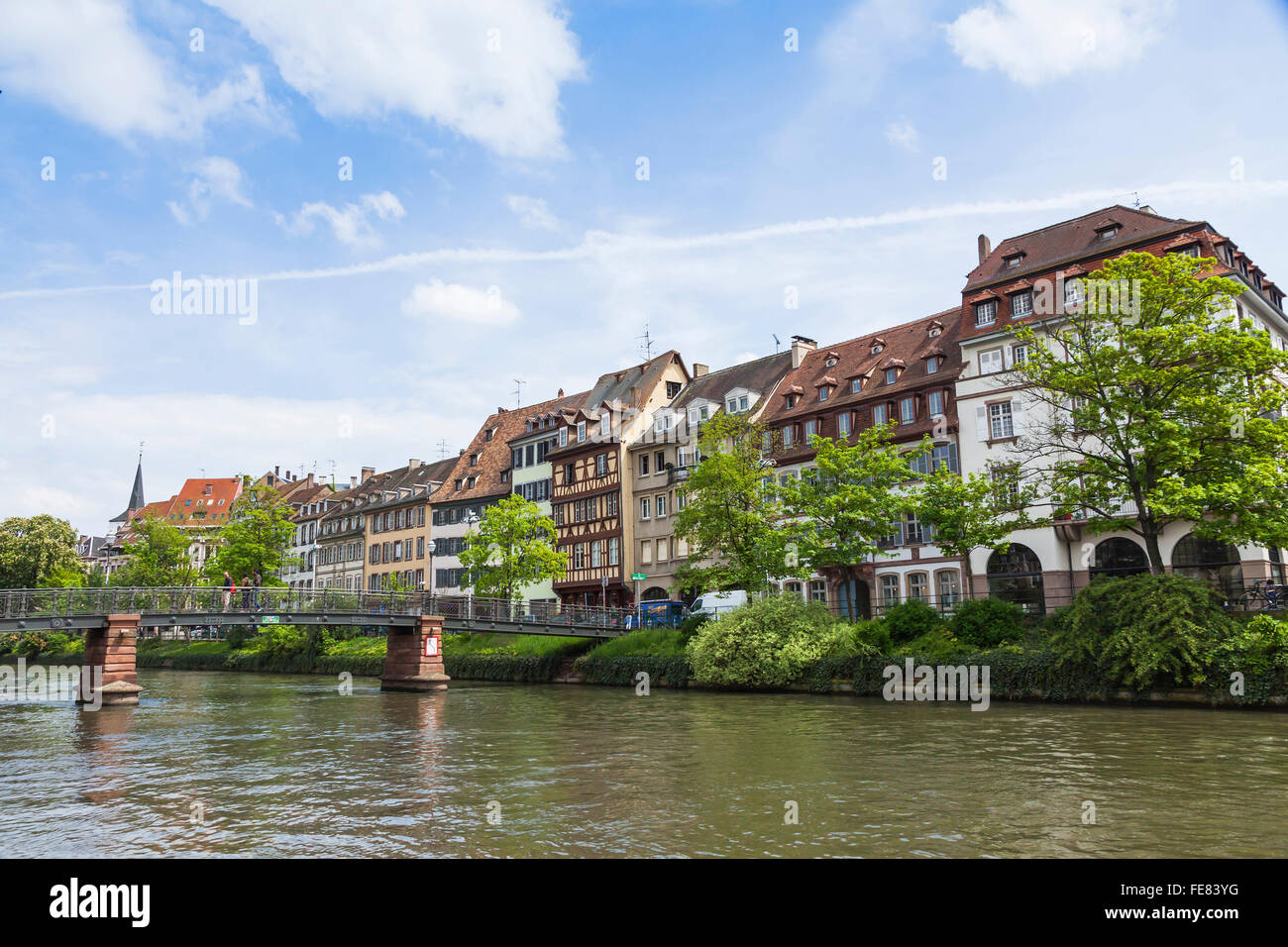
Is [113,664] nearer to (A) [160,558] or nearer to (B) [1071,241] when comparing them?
(B) [1071,241]

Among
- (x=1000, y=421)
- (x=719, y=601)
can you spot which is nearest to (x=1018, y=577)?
(x=1000, y=421)

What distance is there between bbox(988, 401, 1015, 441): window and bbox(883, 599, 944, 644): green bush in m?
9.34

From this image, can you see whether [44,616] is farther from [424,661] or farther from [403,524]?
[403,524]

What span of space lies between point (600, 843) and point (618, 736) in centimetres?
1068

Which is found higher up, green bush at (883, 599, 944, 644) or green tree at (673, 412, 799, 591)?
green tree at (673, 412, 799, 591)

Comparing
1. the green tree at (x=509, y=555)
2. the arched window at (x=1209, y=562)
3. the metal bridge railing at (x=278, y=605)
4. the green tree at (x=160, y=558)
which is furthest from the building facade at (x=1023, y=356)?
the green tree at (x=160, y=558)

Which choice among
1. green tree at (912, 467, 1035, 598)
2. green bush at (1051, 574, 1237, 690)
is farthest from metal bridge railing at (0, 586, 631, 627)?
green bush at (1051, 574, 1237, 690)

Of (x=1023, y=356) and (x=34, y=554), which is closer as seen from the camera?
(x=1023, y=356)

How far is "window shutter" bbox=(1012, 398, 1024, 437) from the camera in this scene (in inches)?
1459

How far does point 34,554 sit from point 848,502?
244 ft

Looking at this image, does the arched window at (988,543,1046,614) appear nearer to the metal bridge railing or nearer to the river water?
the river water

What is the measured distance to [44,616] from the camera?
3056 cm

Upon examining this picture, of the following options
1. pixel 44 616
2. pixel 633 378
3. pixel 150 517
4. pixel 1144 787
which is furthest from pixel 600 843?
pixel 150 517

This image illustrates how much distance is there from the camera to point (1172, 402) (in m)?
25.8
